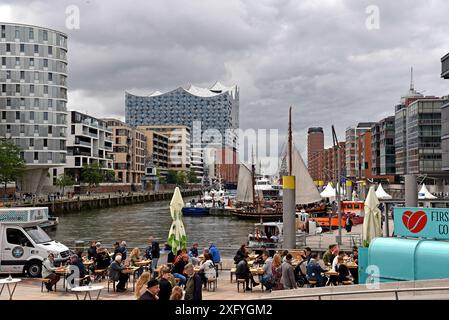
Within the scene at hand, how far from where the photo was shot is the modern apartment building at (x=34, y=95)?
9694 centimetres

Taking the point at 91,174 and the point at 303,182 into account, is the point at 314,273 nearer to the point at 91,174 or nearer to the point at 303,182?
the point at 303,182

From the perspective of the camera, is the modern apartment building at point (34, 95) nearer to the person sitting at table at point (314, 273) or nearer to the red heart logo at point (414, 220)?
the person sitting at table at point (314, 273)

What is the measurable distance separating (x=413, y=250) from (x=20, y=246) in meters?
14.3

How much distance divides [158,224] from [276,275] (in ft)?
182

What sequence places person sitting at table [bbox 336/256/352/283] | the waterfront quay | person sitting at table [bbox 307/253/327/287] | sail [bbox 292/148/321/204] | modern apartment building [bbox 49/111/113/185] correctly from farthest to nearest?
modern apartment building [bbox 49/111/113/185] < the waterfront quay < sail [bbox 292/148/321/204] < person sitting at table [bbox 336/256/352/283] < person sitting at table [bbox 307/253/327/287]

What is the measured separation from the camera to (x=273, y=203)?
9044 cm

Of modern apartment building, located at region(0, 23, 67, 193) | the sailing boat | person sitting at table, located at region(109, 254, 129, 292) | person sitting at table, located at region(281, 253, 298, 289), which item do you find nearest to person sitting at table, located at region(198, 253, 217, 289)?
person sitting at table, located at region(109, 254, 129, 292)

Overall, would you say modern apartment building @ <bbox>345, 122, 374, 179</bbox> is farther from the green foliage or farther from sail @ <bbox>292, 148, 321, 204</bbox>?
sail @ <bbox>292, 148, 321, 204</bbox>

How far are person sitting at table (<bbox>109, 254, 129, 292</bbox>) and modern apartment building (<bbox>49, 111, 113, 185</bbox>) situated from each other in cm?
A: 10051

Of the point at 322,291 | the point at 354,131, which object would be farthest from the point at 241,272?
the point at 354,131

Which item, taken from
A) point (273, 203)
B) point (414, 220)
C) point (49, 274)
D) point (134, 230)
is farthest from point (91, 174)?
point (414, 220)

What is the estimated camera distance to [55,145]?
4028 inches

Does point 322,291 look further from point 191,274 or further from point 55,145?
point 55,145

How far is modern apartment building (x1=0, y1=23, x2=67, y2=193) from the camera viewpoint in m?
96.9
